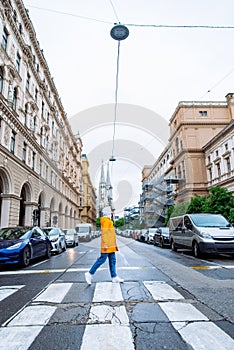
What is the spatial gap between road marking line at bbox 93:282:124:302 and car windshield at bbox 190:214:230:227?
7590 millimetres

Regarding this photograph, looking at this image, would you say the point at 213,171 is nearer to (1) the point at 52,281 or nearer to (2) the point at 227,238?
(2) the point at 227,238

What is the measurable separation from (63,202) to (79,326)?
45.1 m

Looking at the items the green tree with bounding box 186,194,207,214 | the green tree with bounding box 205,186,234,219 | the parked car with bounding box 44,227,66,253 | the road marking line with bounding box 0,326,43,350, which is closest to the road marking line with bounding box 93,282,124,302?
the road marking line with bounding box 0,326,43,350

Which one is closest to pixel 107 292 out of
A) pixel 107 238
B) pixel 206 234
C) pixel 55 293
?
pixel 55 293

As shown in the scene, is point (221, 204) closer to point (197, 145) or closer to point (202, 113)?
point (197, 145)

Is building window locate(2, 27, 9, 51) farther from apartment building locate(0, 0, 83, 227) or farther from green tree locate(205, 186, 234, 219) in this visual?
green tree locate(205, 186, 234, 219)

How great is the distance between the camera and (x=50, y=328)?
3.43 m

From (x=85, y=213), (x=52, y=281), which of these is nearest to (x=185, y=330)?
(x=52, y=281)

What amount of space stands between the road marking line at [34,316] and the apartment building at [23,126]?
58.2ft

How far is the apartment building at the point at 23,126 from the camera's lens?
71.5ft

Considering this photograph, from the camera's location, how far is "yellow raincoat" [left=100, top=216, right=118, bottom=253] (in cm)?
620

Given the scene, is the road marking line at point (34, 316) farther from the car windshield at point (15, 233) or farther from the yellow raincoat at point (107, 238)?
the car windshield at point (15, 233)

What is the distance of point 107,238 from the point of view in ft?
20.6

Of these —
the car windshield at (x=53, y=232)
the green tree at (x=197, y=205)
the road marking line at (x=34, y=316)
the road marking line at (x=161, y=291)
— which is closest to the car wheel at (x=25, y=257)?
the road marking line at (x=161, y=291)
